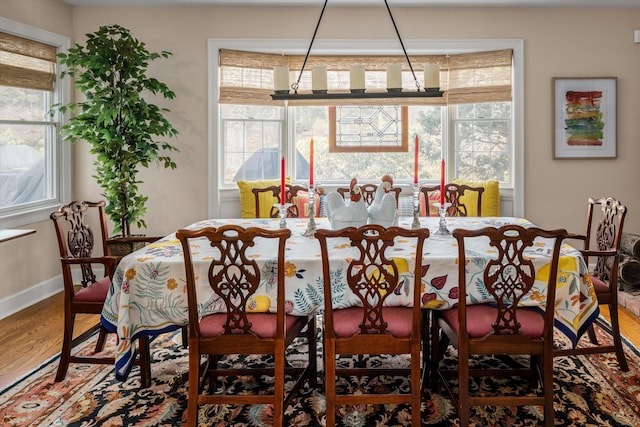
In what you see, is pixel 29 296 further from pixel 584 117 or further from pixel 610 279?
pixel 584 117

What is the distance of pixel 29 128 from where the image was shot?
4.27m

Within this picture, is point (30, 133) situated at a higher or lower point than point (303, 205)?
higher

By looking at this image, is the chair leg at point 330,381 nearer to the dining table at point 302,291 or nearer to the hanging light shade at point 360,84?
the dining table at point 302,291

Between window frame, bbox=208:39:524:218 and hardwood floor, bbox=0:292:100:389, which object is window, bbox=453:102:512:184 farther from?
hardwood floor, bbox=0:292:100:389

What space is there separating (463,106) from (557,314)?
3245mm

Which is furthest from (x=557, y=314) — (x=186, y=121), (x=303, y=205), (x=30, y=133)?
(x=30, y=133)

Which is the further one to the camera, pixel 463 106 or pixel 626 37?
pixel 463 106

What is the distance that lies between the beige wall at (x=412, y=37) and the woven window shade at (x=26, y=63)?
1.72 ft

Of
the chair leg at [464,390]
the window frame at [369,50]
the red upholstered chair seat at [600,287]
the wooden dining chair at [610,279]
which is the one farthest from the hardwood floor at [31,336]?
the red upholstered chair seat at [600,287]

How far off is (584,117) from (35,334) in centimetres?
496

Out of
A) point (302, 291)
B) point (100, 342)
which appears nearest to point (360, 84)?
point (302, 291)

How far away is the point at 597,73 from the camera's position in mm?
4809

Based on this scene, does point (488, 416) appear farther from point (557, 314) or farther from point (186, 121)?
point (186, 121)

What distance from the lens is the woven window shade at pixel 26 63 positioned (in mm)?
3936
